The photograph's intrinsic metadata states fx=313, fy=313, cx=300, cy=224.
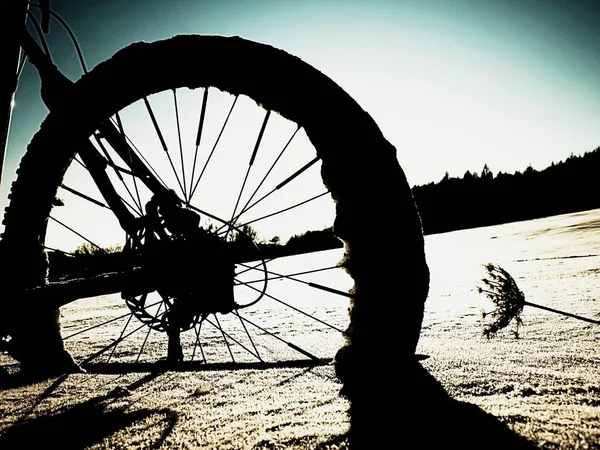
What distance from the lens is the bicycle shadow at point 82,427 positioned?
1132 mm

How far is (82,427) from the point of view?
4.08 ft

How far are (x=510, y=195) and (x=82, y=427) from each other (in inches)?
607

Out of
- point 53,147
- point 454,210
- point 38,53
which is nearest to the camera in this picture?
point 53,147

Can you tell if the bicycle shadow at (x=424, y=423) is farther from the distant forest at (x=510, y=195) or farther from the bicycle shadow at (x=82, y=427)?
the distant forest at (x=510, y=195)

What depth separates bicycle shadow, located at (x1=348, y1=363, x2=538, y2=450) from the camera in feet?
3.08

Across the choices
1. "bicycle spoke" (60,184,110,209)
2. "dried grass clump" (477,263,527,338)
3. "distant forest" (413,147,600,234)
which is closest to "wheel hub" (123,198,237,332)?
"bicycle spoke" (60,184,110,209)

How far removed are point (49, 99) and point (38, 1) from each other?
30.0 inches

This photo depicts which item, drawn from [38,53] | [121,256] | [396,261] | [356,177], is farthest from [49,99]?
[396,261]

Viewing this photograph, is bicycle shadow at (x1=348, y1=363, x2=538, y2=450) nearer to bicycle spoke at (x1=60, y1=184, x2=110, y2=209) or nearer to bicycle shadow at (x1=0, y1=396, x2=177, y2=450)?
bicycle shadow at (x1=0, y1=396, x2=177, y2=450)

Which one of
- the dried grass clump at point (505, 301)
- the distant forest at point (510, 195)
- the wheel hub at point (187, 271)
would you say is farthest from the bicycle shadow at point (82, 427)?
the distant forest at point (510, 195)

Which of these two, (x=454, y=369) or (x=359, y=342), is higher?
(x=359, y=342)

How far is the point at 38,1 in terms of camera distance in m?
2.04

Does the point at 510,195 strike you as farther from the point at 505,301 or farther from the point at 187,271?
the point at 187,271

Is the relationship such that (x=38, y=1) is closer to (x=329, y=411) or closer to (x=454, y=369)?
(x=329, y=411)
